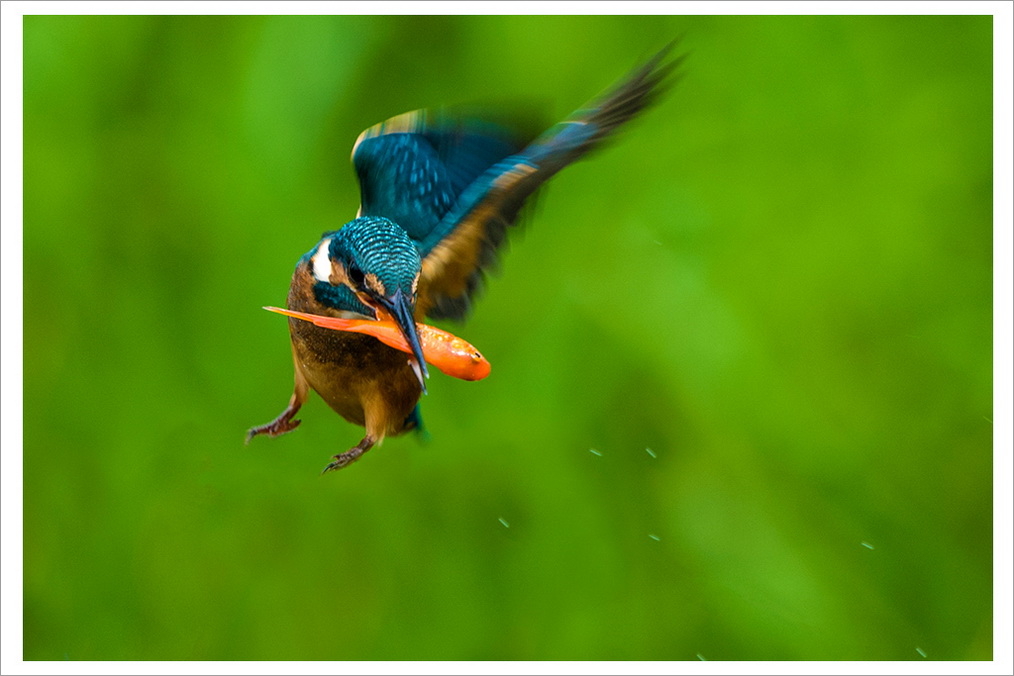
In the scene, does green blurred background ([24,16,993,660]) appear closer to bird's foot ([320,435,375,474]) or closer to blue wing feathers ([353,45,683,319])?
blue wing feathers ([353,45,683,319])

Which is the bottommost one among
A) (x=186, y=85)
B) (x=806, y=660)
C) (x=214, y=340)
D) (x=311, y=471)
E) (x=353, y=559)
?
(x=806, y=660)

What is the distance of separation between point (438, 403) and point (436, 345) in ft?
2.04

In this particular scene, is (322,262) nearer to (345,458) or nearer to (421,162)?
(345,458)

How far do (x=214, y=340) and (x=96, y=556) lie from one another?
12.5 inches

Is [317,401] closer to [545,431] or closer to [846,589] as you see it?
[545,431]

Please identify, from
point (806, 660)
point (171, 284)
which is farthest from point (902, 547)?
point (171, 284)

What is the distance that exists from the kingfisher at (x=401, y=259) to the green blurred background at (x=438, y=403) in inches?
11.8

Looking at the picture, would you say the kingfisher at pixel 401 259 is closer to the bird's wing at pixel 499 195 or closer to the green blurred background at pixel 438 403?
the bird's wing at pixel 499 195

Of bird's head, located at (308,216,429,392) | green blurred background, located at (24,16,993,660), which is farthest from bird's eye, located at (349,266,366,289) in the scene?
green blurred background, located at (24,16,993,660)

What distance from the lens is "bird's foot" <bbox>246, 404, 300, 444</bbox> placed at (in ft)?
2.94

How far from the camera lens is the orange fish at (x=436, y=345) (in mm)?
652

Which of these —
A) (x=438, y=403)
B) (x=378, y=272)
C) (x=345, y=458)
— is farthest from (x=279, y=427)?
(x=438, y=403)

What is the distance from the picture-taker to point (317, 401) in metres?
1.29

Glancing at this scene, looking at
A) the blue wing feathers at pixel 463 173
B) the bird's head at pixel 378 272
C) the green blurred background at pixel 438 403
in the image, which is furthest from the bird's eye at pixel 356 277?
the green blurred background at pixel 438 403
